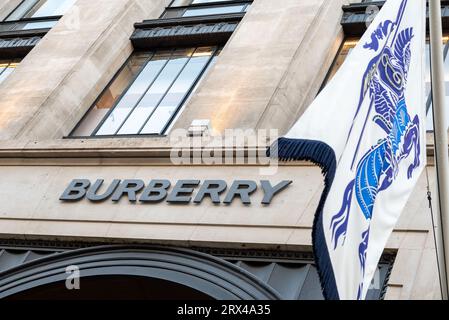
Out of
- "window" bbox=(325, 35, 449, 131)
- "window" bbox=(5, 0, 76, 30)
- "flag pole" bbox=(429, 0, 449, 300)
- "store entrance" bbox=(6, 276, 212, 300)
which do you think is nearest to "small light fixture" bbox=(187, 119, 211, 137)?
"store entrance" bbox=(6, 276, 212, 300)

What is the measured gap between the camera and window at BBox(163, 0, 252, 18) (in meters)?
19.8

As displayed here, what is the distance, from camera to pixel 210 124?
47.9 feet

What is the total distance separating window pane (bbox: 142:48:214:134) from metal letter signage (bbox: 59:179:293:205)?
2.48 meters

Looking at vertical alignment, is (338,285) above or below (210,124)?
below

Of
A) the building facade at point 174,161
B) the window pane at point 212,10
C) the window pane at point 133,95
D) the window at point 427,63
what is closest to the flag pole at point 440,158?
the building facade at point 174,161

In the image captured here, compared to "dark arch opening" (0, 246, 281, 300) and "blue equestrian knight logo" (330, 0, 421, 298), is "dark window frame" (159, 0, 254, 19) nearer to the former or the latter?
"dark arch opening" (0, 246, 281, 300)

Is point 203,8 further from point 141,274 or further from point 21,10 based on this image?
point 141,274

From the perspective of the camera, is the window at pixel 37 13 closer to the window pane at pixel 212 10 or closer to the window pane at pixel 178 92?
the window pane at pixel 212 10

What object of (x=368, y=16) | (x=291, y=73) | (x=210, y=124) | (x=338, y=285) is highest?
(x=368, y=16)
